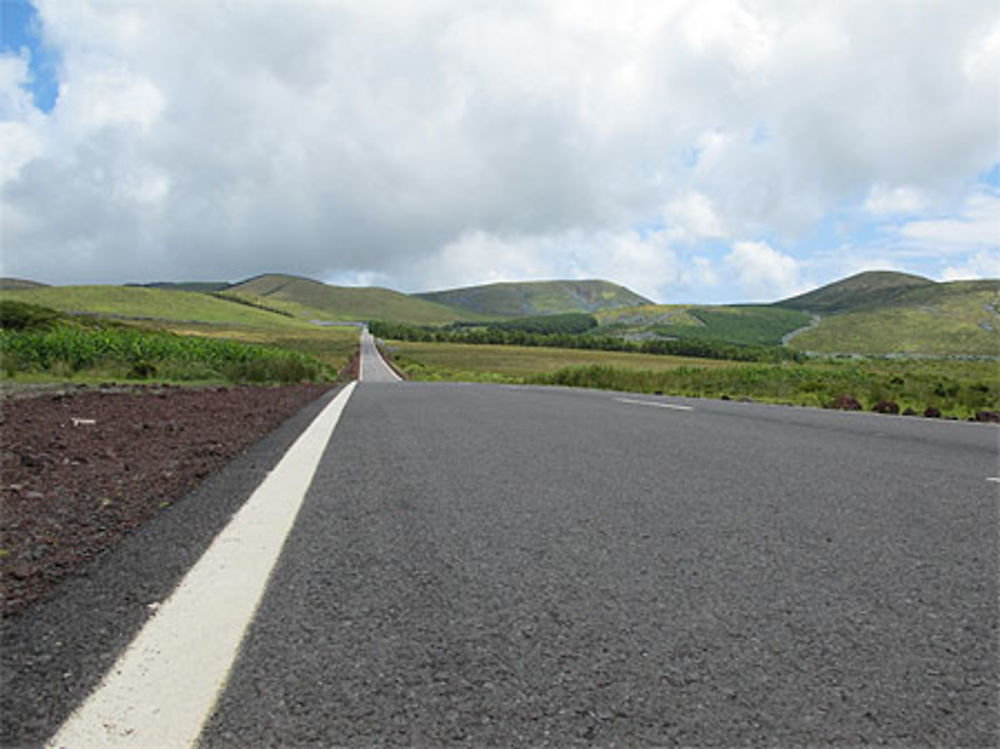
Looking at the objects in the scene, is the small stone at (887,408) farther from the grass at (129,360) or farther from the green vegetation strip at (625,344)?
the green vegetation strip at (625,344)

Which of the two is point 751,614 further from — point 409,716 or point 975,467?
point 975,467

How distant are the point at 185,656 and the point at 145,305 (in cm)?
14972

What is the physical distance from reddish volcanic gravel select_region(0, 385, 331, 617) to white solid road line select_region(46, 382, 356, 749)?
48 cm

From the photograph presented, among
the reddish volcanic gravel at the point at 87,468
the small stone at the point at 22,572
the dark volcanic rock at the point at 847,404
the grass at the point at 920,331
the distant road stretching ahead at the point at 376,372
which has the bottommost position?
the distant road stretching ahead at the point at 376,372

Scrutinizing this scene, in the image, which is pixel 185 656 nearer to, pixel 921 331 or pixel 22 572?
pixel 22 572

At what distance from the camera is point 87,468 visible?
453cm

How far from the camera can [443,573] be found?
2.41 metres

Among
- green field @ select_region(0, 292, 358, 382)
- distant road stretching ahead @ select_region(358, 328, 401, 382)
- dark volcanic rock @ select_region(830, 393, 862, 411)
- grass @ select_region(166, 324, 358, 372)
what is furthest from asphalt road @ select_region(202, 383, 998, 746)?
grass @ select_region(166, 324, 358, 372)

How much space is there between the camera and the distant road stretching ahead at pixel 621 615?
150 cm

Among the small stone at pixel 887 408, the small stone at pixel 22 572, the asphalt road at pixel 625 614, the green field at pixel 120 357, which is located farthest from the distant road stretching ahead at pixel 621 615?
the green field at pixel 120 357

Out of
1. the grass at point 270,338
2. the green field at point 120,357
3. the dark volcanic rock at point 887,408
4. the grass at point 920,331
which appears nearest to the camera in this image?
the dark volcanic rock at point 887,408

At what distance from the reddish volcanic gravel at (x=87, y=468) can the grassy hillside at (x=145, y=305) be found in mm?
120579

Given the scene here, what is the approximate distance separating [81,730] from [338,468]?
3.19 m

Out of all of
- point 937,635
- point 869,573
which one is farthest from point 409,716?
point 869,573
